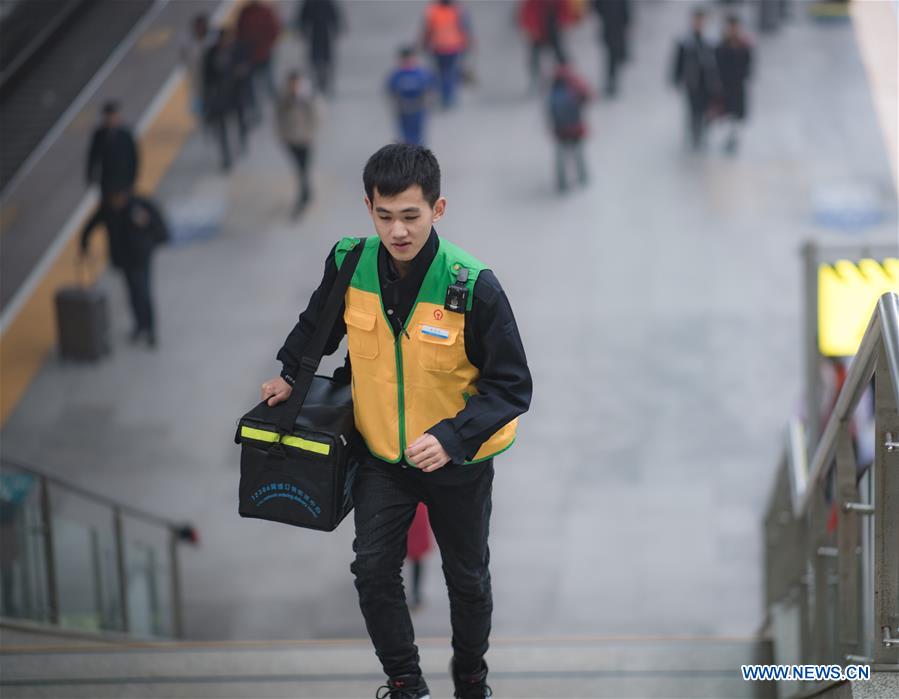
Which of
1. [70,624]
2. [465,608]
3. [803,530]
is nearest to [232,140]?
[70,624]

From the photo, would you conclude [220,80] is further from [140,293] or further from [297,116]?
[140,293]

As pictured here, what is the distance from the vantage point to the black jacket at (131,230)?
1384cm

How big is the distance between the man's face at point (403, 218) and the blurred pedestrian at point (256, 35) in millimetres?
15202

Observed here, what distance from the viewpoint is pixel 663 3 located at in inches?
934

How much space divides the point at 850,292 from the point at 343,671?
473cm

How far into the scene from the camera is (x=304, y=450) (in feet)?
14.6

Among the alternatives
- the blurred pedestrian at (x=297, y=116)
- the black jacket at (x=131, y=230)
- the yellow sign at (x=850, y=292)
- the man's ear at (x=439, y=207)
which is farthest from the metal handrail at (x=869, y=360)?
the blurred pedestrian at (x=297, y=116)

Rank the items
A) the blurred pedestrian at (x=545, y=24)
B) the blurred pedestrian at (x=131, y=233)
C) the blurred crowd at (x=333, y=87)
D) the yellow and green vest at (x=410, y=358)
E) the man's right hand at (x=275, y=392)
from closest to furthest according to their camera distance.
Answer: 1. the yellow and green vest at (x=410, y=358)
2. the man's right hand at (x=275, y=392)
3. the blurred pedestrian at (x=131, y=233)
4. the blurred crowd at (x=333, y=87)
5. the blurred pedestrian at (x=545, y=24)

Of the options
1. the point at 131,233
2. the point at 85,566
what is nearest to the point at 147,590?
the point at 85,566

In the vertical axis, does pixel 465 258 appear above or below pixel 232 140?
below

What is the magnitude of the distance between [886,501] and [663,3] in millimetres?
20364

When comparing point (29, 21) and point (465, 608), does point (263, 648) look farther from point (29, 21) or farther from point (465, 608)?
point (29, 21)

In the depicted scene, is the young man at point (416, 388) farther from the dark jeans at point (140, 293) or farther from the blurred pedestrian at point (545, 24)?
the blurred pedestrian at point (545, 24)

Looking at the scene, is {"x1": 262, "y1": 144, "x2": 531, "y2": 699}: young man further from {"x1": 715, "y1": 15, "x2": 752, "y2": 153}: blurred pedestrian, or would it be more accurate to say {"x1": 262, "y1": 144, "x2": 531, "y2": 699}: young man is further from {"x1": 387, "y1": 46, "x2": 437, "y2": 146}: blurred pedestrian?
{"x1": 715, "y1": 15, "x2": 752, "y2": 153}: blurred pedestrian
